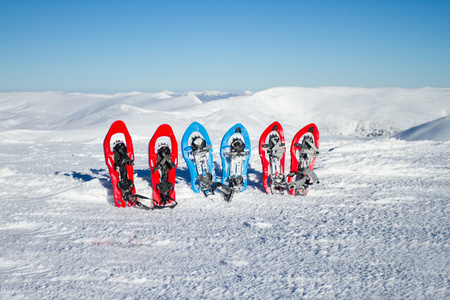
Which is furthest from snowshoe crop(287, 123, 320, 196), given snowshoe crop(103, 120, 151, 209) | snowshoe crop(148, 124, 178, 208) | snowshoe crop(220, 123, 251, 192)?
snowshoe crop(103, 120, 151, 209)

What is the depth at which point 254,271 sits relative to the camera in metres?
2.95

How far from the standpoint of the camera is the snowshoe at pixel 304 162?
5145mm

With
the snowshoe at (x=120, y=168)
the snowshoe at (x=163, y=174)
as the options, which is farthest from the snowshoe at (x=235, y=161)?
the snowshoe at (x=120, y=168)

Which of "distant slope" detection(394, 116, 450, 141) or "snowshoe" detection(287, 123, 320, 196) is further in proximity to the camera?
"distant slope" detection(394, 116, 450, 141)

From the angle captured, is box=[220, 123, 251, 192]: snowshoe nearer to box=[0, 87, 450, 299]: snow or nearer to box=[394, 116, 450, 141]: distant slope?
box=[0, 87, 450, 299]: snow

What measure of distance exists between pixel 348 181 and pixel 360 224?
2.01 metres

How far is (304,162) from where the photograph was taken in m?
5.44

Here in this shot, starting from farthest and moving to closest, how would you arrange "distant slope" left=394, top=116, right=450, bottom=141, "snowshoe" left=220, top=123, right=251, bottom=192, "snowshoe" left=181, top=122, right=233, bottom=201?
"distant slope" left=394, top=116, right=450, bottom=141
"snowshoe" left=220, top=123, right=251, bottom=192
"snowshoe" left=181, top=122, right=233, bottom=201

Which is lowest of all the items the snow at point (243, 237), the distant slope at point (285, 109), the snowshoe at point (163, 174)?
the snow at point (243, 237)

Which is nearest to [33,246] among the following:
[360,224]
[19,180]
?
[19,180]

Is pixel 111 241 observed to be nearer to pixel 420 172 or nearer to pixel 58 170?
pixel 58 170

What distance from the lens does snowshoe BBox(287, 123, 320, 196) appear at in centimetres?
514

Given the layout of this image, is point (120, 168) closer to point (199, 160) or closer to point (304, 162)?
point (199, 160)

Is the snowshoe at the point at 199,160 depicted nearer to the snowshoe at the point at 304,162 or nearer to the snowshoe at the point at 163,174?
the snowshoe at the point at 163,174
